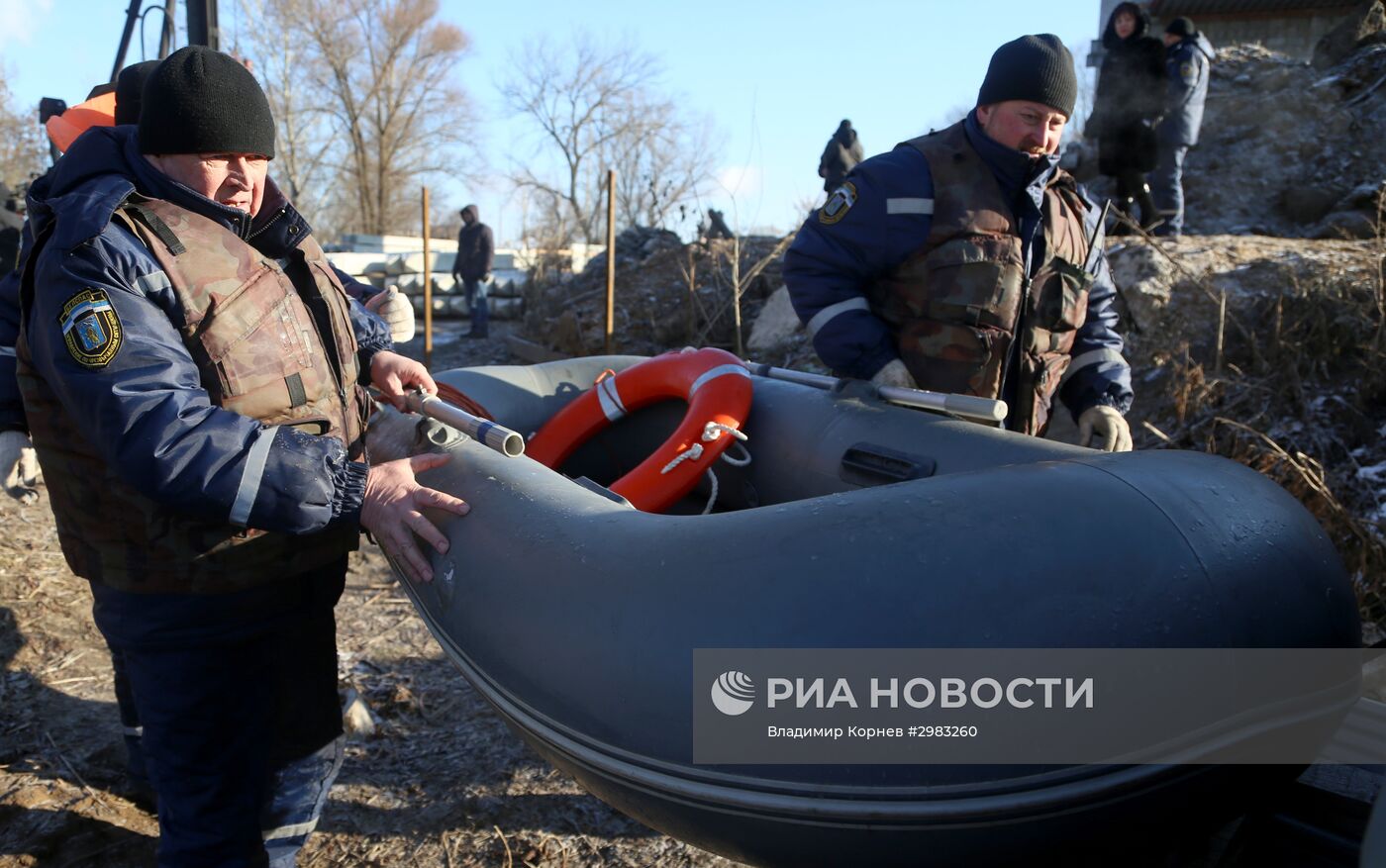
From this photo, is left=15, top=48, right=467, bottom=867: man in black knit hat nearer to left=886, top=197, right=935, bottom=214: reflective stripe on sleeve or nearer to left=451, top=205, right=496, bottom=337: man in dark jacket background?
left=886, top=197, right=935, bottom=214: reflective stripe on sleeve

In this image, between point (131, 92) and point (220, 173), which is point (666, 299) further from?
point (220, 173)

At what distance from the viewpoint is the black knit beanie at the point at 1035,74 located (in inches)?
88.8

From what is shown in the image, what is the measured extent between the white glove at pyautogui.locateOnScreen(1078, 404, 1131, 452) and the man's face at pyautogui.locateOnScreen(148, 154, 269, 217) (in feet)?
6.57

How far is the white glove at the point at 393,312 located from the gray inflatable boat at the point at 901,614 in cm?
116

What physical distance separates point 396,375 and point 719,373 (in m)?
0.86

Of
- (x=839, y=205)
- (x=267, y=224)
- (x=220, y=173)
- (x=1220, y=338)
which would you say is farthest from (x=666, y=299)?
(x=220, y=173)

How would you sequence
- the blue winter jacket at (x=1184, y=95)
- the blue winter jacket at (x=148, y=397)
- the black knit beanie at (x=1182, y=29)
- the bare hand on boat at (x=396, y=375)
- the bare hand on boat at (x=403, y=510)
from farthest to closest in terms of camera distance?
the black knit beanie at (x=1182, y=29)
the blue winter jacket at (x=1184, y=95)
the bare hand on boat at (x=396, y=375)
the bare hand on boat at (x=403, y=510)
the blue winter jacket at (x=148, y=397)

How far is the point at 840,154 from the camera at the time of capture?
7.75 meters

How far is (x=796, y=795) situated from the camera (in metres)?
1.24

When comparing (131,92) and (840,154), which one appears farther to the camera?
(840,154)

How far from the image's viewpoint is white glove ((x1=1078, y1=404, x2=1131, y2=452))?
7.73ft

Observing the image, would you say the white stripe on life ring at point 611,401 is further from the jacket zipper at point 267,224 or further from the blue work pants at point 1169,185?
the blue work pants at point 1169,185

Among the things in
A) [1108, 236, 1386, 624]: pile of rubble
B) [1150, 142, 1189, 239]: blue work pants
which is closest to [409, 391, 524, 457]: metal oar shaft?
[1108, 236, 1386, 624]: pile of rubble

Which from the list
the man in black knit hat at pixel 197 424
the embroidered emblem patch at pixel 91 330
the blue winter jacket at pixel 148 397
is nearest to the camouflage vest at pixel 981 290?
the man in black knit hat at pixel 197 424
